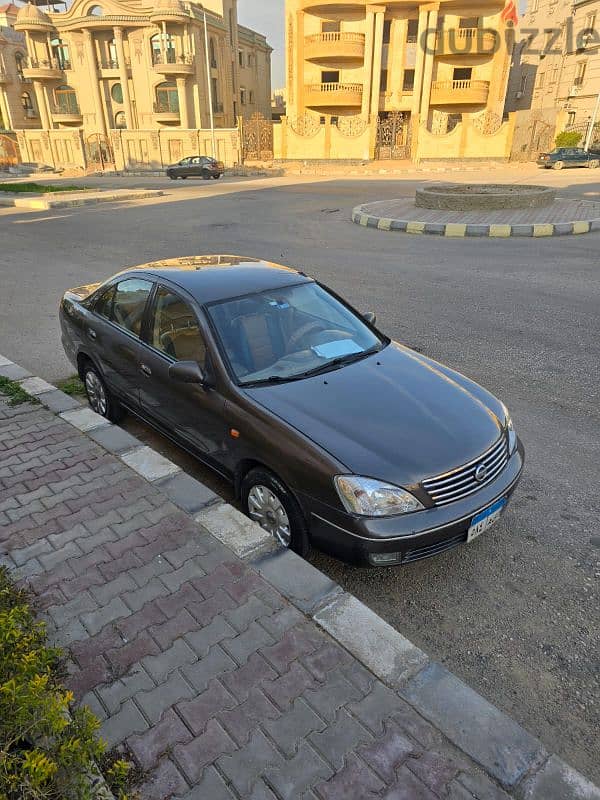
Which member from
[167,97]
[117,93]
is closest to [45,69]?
[117,93]

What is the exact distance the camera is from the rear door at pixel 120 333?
442 cm

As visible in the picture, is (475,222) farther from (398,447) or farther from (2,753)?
(2,753)

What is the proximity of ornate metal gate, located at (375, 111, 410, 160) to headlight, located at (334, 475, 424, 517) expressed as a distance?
147 ft

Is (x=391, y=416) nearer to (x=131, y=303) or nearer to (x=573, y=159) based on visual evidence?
(x=131, y=303)

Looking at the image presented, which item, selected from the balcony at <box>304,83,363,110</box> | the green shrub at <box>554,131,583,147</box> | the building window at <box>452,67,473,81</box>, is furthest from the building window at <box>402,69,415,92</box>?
the green shrub at <box>554,131,583,147</box>

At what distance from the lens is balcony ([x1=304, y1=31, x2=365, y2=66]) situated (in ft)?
135

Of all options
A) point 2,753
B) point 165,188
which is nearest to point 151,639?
point 2,753

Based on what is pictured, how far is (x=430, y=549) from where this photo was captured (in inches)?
116

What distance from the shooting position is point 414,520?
286cm

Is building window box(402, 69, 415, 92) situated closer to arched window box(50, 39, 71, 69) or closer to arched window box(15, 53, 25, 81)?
arched window box(50, 39, 71, 69)

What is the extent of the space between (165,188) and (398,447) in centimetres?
Result: 3073

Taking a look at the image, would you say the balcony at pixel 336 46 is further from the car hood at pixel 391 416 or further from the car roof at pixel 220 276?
the car hood at pixel 391 416

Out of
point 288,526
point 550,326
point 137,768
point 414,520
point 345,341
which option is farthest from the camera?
point 550,326

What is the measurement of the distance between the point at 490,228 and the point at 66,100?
50687mm
